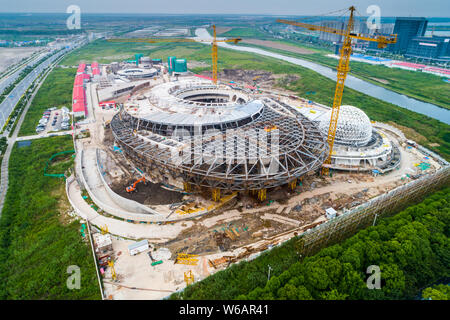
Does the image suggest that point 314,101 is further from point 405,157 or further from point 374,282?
point 374,282

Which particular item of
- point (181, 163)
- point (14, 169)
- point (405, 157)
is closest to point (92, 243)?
point (181, 163)

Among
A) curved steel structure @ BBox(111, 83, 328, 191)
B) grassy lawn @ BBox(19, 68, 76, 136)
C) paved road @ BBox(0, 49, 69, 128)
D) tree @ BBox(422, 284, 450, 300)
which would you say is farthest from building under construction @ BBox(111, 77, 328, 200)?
paved road @ BBox(0, 49, 69, 128)

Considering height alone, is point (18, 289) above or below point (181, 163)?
below

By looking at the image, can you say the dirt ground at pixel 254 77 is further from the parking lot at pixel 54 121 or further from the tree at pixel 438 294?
the tree at pixel 438 294

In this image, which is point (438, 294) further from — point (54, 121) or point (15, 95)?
point (15, 95)

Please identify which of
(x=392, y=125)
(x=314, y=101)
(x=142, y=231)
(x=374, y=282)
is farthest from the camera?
(x=314, y=101)

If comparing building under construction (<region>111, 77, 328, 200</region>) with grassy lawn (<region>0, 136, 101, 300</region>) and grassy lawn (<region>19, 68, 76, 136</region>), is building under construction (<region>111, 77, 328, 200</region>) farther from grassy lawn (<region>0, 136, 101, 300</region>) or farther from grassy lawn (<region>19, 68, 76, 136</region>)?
grassy lawn (<region>19, 68, 76, 136</region>)
